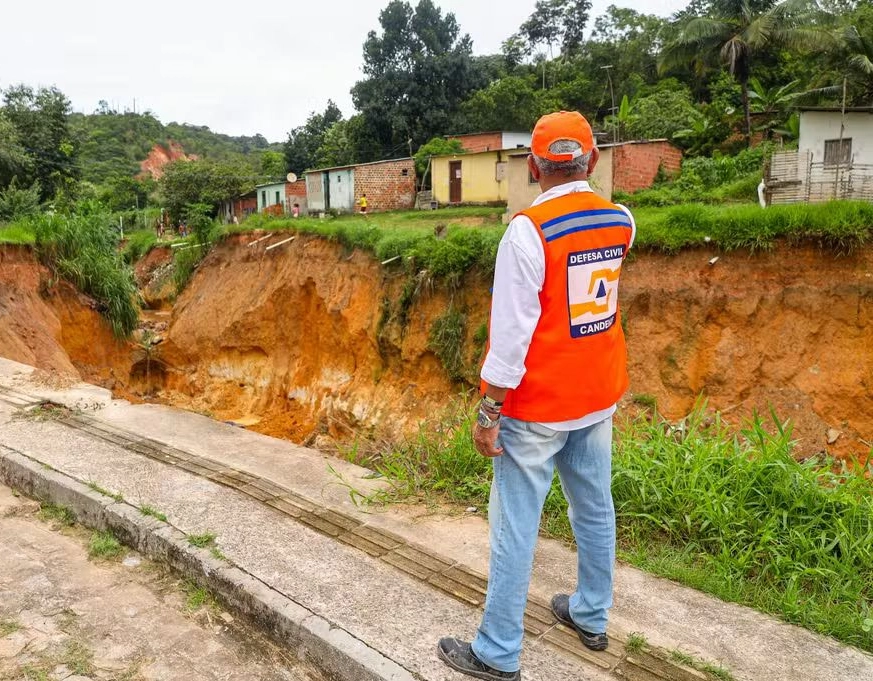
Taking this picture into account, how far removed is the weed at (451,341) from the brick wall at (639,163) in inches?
457

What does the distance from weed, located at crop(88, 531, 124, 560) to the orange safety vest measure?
7.99 ft

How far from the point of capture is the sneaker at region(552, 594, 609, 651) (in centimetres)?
261

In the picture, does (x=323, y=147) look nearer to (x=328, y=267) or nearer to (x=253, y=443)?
(x=328, y=267)

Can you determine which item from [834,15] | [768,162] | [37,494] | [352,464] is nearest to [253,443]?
[352,464]

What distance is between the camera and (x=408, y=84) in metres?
40.2

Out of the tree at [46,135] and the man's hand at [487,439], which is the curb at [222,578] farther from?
the tree at [46,135]

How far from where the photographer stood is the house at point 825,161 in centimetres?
1533

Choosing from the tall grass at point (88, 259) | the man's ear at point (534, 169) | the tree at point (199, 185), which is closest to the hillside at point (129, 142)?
the tree at point (199, 185)

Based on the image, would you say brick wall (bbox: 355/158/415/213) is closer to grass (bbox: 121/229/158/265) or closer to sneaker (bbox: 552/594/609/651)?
grass (bbox: 121/229/158/265)

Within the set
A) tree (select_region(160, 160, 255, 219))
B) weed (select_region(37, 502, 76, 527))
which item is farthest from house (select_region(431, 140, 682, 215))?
tree (select_region(160, 160, 255, 219))

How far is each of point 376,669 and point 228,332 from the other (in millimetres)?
11610

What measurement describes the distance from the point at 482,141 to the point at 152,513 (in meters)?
32.2

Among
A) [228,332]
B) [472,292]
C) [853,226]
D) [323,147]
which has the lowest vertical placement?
[228,332]

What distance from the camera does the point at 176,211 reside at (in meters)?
34.7
